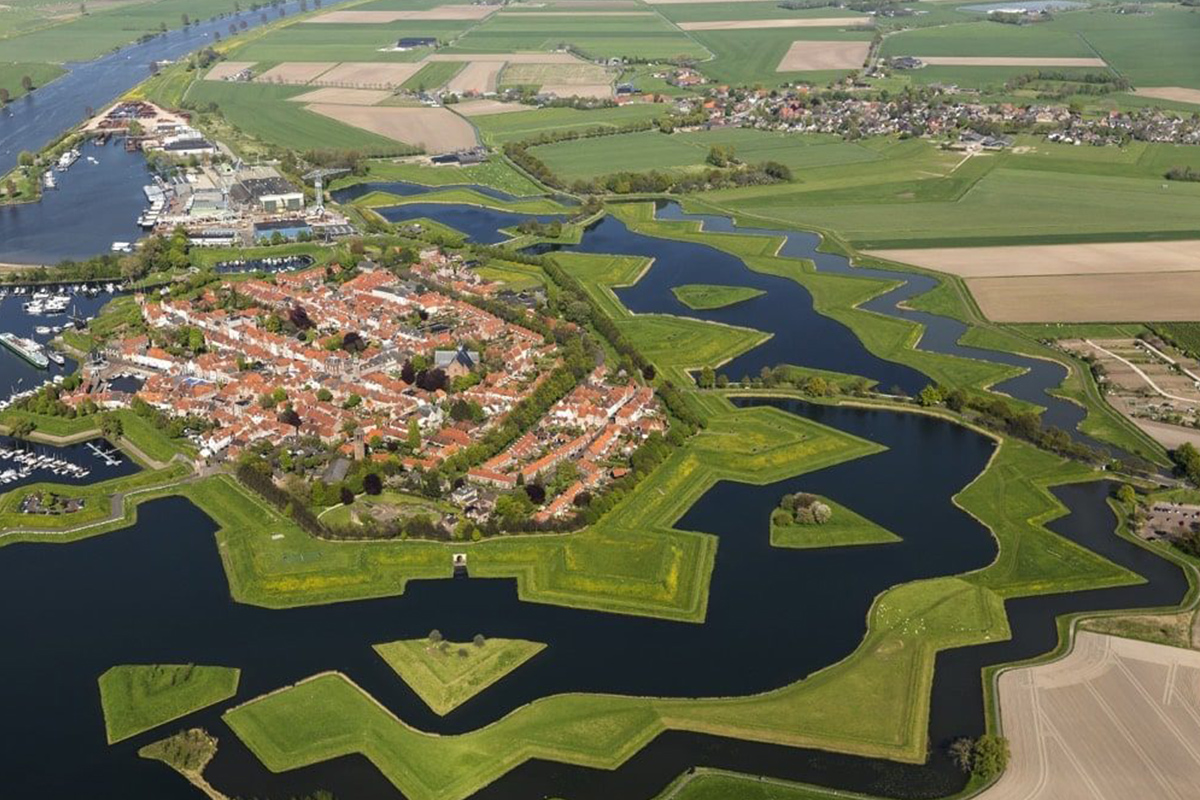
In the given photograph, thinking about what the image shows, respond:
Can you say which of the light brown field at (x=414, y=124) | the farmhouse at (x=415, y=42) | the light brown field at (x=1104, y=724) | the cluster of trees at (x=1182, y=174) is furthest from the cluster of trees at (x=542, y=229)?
the farmhouse at (x=415, y=42)

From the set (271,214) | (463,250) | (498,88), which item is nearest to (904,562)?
(463,250)

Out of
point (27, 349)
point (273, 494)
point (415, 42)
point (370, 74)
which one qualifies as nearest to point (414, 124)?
point (370, 74)

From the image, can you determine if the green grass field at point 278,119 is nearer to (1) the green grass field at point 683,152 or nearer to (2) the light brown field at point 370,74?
(2) the light brown field at point 370,74

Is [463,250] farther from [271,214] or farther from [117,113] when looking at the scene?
[117,113]

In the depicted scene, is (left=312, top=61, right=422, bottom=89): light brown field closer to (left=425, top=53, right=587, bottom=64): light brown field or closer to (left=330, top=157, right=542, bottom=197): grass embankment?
(left=425, top=53, right=587, bottom=64): light brown field

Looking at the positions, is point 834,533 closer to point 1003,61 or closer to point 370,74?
point 370,74
